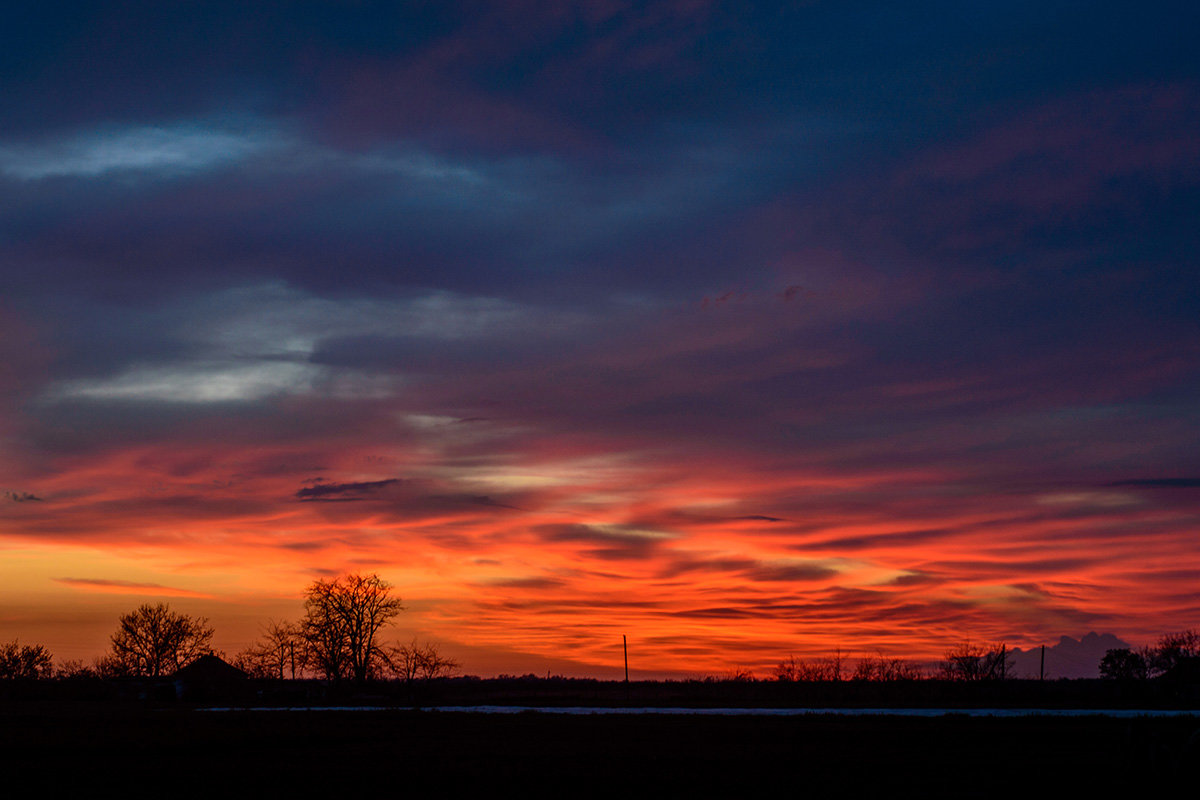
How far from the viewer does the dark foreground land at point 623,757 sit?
940 inches

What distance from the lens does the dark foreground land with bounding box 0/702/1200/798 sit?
2388cm

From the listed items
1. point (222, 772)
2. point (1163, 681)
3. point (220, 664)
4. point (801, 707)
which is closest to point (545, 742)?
point (222, 772)

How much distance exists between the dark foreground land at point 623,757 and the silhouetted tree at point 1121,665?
66.0 meters

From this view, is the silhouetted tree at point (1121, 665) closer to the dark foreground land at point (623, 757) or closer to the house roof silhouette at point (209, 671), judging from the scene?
the dark foreground land at point (623, 757)

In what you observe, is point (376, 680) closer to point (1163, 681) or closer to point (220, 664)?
point (220, 664)

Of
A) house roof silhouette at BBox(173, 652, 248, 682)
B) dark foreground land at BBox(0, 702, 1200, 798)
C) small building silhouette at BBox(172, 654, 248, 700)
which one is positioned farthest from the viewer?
house roof silhouette at BBox(173, 652, 248, 682)

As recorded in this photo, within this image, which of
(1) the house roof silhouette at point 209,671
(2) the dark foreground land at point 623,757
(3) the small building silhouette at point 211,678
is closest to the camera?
(2) the dark foreground land at point 623,757

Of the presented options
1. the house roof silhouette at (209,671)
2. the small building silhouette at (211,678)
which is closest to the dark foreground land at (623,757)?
the small building silhouette at (211,678)

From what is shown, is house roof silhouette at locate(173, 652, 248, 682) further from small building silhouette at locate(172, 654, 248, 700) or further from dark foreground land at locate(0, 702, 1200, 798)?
dark foreground land at locate(0, 702, 1200, 798)

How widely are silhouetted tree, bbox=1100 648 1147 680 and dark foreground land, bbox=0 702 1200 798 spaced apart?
217 feet

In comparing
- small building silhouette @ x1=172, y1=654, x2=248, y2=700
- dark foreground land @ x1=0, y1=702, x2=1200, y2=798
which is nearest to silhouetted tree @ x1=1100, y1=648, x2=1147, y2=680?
dark foreground land @ x1=0, y1=702, x2=1200, y2=798

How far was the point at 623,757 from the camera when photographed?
30828 millimetres

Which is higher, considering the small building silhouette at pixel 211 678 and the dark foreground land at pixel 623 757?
the dark foreground land at pixel 623 757

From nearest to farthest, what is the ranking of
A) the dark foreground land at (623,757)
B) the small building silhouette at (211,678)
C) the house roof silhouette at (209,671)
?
1. the dark foreground land at (623,757)
2. the small building silhouette at (211,678)
3. the house roof silhouette at (209,671)
